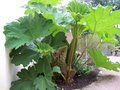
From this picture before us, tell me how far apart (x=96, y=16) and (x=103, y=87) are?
2.28ft

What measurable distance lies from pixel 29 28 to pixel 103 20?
54cm

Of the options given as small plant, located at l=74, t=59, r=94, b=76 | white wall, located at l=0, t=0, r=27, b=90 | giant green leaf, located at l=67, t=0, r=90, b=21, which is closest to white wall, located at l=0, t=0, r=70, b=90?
white wall, located at l=0, t=0, r=27, b=90

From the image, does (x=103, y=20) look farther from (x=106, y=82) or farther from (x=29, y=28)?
(x=106, y=82)

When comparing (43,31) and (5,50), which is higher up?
(43,31)

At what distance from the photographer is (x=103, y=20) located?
1640 mm

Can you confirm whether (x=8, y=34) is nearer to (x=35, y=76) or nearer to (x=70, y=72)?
(x=35, y=76)

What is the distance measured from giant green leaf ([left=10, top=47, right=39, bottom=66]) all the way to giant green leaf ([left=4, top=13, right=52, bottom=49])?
0.11 m

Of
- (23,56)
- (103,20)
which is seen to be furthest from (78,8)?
(23,56)

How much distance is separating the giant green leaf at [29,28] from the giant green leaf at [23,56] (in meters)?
0.11

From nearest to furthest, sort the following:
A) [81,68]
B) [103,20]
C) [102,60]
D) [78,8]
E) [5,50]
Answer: [5,50] → [103,20] → [78,8] → [102,60] → [81,68]

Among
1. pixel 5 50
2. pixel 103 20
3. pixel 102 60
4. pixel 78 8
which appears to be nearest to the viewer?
pixel 5 50

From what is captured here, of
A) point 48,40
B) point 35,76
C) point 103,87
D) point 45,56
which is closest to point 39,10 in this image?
point 48,40

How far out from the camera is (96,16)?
5.21 ft

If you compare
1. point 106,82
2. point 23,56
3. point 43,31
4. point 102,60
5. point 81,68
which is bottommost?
point 106,82
